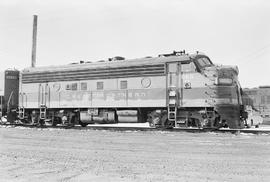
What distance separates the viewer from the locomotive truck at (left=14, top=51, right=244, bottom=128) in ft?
53.9

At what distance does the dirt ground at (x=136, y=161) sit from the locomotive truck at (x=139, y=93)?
15.5ft

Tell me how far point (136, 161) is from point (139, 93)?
10045mm

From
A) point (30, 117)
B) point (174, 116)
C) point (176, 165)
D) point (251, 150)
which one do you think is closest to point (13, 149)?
point (176, 165)

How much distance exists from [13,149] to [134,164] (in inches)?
181

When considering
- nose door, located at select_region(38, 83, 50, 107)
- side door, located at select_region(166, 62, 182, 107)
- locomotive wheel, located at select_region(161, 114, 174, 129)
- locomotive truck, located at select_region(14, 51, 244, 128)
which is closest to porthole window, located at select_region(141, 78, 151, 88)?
locomotive truck, located at select_region(14, 51, 244, 128)

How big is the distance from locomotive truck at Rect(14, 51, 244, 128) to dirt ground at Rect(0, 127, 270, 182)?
472cm

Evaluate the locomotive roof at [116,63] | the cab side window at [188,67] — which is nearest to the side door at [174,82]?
the cab side window at [188,67]

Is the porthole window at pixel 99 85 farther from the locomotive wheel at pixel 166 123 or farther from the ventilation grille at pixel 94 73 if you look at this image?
the locomotive wheel at pixel 166 123

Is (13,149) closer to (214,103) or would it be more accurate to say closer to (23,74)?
(214,103)

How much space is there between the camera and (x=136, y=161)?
836cm

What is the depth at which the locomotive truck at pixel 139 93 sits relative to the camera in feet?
53.9

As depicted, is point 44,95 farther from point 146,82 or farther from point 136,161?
point 136,161

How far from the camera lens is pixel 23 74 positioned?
23.2 meters

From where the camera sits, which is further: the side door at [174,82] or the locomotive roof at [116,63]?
the locomotive roof at [116,63]
